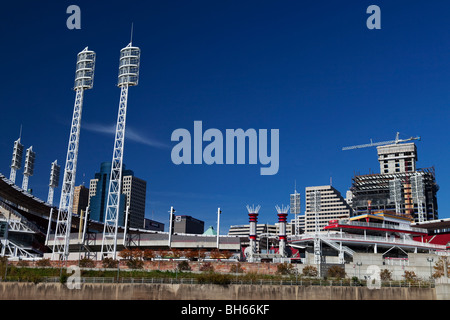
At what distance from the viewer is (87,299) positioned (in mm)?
65062

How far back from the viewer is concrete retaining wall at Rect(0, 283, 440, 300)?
65.4m

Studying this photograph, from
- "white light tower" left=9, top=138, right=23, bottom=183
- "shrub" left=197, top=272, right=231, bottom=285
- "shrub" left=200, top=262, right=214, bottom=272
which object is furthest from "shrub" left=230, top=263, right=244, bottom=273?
"white light tower" left=9, top=138, right=23, bottom=183

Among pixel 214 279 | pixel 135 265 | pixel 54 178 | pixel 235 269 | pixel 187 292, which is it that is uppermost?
pixel 54 178

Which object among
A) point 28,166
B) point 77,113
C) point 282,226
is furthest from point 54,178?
point 282,226

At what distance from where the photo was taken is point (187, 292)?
67500mm

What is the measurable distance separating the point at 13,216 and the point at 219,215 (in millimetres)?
52392

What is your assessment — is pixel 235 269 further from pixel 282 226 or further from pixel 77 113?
pixel 77 113

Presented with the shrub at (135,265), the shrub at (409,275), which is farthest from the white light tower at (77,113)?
the shrub at (409,275)

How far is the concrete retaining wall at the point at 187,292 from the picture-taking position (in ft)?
214

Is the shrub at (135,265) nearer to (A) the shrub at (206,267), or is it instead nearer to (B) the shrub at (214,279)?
(A) the shrub at (206,267)

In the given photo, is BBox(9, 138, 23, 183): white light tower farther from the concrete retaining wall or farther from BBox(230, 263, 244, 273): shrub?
BBox(230, 263, 244, 273): shrub
